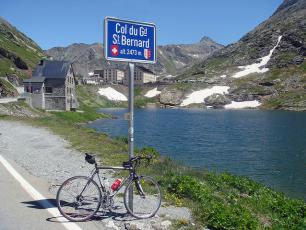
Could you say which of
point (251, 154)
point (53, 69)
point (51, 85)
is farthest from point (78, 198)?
point (53, 69)

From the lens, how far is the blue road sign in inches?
413

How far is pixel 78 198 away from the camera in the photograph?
37.6 feet

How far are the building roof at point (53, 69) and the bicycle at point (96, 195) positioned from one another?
7845 cm

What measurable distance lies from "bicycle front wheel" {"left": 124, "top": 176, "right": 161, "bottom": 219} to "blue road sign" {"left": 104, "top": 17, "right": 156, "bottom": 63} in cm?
347

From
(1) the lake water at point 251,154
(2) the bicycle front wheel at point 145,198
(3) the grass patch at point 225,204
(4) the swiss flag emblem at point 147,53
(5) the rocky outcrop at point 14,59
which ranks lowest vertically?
(1) the lake water at point 251,154

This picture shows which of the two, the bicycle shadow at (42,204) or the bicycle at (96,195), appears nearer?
the bicycle at (96,195)

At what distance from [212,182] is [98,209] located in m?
8.72

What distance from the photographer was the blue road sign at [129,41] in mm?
10492

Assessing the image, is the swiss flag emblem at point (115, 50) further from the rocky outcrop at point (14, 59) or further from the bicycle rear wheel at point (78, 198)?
the rocky outcrop at point (14, 59)

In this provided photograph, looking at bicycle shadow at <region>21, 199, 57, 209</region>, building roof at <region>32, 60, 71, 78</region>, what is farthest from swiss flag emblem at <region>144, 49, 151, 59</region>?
building roof at <region>32, 60, 71, 78</region>

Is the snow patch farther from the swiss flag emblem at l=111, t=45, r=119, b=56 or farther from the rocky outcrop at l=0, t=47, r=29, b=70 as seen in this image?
the swiss flag emblem at l=111, t=45, r=119, b=56

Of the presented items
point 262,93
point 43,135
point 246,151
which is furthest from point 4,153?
point 262,93

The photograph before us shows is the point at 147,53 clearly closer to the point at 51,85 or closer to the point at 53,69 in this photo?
the point at 51,85

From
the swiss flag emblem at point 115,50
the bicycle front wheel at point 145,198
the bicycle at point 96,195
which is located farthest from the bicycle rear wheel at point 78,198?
the swiss flag emblem at point 115,50
